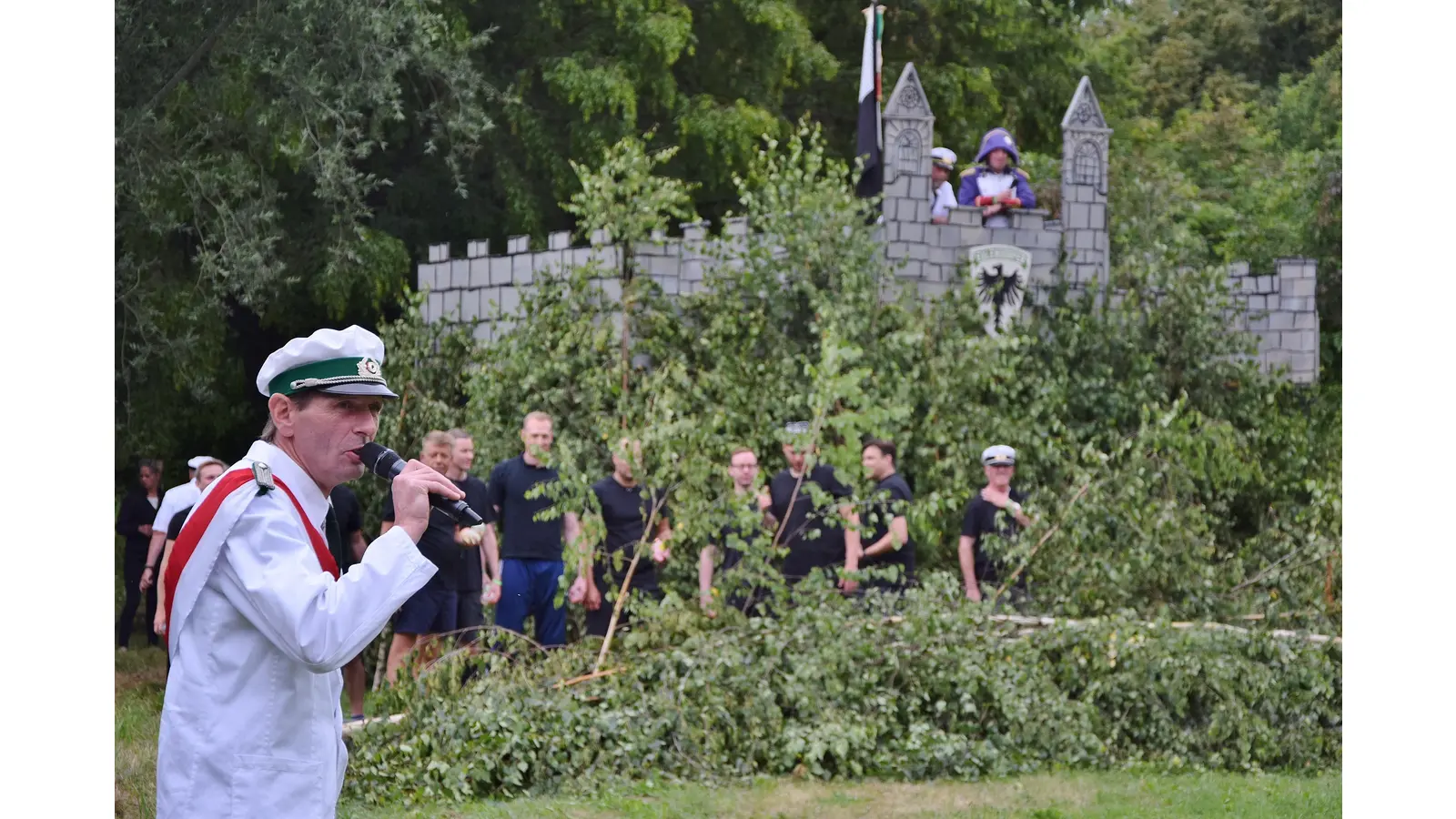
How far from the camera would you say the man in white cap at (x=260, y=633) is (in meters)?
2.93

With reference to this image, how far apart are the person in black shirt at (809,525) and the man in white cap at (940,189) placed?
4.21 meters

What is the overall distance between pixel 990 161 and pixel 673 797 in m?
8.25

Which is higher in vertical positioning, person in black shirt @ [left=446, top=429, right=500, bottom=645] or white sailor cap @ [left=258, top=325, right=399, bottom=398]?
white sailor cap @ [left=258, top=325, right=399, bottom=398]

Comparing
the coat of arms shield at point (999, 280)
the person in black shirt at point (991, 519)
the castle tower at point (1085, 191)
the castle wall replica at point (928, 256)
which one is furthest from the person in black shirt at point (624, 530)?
the castle tower at point (1085, 191)

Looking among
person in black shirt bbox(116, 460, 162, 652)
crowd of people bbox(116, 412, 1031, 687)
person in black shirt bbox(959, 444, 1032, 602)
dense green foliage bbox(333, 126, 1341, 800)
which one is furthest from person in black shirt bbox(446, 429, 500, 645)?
person in black shirt bbox(116, 460, 162, 652)

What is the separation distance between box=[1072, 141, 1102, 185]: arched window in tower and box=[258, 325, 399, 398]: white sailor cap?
11.5 m

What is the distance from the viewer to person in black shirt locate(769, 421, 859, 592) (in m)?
9.05

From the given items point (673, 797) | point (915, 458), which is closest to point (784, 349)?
point (915, 458)

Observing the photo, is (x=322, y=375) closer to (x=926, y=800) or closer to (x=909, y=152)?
(x=926, y=800)

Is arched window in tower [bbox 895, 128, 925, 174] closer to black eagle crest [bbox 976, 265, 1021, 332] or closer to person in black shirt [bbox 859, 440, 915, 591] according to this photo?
black eagle crest [bbox 976, 265, 1021, 332]

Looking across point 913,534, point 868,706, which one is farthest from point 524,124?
point 868,706

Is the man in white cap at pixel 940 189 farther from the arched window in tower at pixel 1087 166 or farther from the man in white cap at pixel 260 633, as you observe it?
the man in white cap at pixel 260 633

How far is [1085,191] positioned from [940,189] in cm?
129

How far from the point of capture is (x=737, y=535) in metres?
8.66
